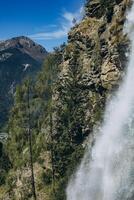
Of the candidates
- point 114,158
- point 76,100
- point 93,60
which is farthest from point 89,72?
point 114,158

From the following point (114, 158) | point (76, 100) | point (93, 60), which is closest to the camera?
point (114, 158)

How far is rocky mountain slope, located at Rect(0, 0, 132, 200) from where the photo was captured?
70.4m

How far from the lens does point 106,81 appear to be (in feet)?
237

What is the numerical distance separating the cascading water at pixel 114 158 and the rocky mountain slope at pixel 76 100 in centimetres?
215

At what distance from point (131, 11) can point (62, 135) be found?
890 inches

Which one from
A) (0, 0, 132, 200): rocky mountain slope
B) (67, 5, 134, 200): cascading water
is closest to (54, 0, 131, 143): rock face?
(0, 0, 132, 200): rocky mountain slope

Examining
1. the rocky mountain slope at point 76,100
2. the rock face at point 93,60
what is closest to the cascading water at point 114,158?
the rocky mountain slope at point 76,100

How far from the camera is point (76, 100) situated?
7869 cm

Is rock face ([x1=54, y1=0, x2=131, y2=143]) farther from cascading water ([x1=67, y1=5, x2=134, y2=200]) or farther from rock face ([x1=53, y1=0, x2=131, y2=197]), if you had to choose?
cascading water ([x1=67, y1=5, x2=134, y2=200])

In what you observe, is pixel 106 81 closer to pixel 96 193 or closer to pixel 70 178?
pixel 70 178

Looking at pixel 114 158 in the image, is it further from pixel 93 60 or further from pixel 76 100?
pixel 93 60

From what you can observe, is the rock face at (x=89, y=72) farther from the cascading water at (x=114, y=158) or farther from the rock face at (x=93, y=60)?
the cascading water at (x=114, y=158)

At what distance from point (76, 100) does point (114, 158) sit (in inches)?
919

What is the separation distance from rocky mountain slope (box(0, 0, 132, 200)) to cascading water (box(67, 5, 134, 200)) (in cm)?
215
